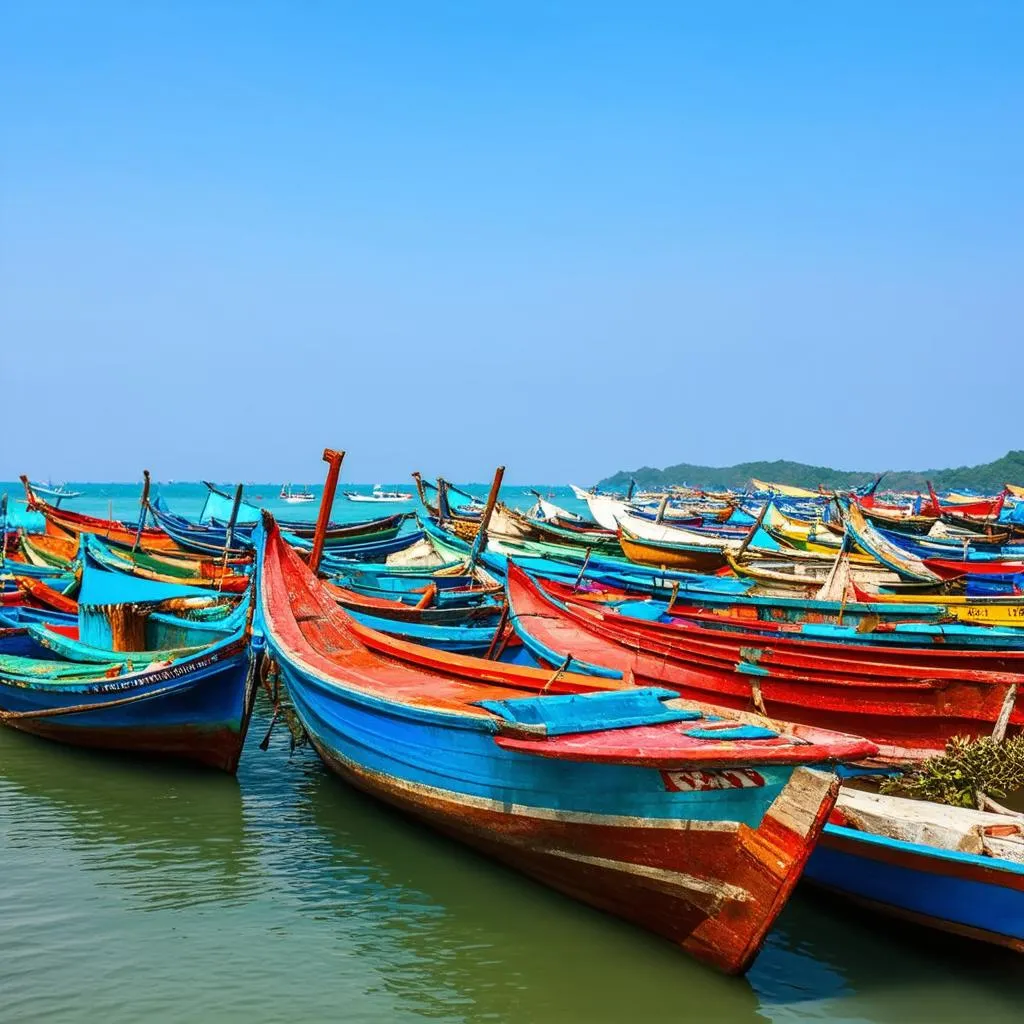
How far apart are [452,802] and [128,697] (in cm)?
430

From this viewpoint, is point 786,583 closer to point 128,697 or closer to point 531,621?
point 531,621

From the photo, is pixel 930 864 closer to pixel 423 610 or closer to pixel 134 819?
pixel 134 819

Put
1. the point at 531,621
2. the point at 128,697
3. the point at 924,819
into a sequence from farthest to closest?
1. the point at 531,621
2. the point at 128,697
3. the point at 924,819

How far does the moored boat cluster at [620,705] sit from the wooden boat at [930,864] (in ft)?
0.06

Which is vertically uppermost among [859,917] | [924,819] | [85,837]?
[924,819]

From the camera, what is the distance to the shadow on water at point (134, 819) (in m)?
8.34

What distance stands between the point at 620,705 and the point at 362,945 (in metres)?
2.54

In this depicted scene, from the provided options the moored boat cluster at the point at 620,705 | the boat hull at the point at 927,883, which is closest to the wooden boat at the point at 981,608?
the moored boat cluster at the point at 620,705

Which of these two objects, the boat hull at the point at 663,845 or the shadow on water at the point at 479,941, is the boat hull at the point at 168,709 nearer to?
the shadow on water at the point at 479,941

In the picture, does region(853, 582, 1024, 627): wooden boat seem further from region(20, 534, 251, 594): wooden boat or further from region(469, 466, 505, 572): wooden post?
region(20, 534, 251, 594): wooden boat

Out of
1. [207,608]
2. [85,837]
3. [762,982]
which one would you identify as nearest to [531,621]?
[207,608]

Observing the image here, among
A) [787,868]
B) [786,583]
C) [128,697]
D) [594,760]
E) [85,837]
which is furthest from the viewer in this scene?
[786,583]

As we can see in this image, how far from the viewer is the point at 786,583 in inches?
745

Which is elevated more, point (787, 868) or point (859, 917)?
point (787, 868)
